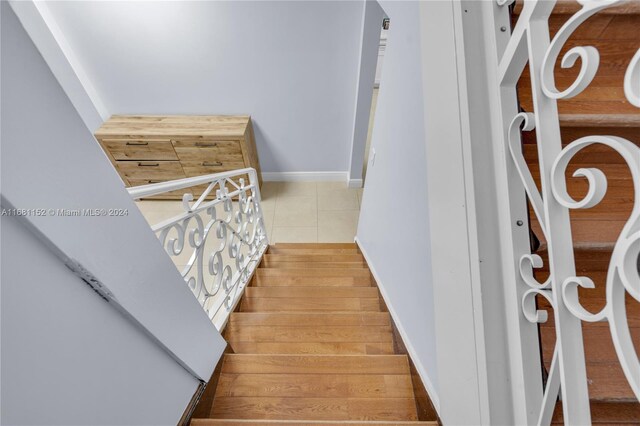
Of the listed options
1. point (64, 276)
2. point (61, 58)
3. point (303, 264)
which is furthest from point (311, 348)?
point (61, 58)

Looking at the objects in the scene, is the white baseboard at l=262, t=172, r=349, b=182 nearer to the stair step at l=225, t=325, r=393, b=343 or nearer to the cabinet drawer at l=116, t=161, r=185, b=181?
the cabinet drawer at l=116, t=161, r=185, b=181

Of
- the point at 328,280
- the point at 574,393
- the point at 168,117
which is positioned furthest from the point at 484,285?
the point at 168,117

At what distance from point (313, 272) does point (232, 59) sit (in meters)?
2.18

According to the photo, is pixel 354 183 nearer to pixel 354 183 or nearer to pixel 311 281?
pixel 354 183

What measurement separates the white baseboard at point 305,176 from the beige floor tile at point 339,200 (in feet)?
0.63

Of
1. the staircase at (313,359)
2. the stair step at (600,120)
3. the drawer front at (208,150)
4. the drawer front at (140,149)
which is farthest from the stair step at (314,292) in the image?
the drawer front at (140,149)

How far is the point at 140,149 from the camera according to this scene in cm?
335

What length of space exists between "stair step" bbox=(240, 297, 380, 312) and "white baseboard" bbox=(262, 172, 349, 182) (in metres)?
2.21

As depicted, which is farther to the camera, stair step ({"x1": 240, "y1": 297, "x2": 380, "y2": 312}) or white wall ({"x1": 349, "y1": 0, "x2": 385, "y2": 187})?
white wall ({"x1": 349, "y1": 0, "x2": 385, "y2": 187})

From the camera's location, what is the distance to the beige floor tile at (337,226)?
356cm

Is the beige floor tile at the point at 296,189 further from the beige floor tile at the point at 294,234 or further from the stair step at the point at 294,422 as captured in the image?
the stair step at the point at 294,422

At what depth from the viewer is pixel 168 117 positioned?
344 cm

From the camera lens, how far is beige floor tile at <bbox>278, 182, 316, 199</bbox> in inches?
158

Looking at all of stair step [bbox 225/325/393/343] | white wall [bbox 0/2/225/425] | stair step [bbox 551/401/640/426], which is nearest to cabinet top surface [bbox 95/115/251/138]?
stair step [bbox 225/325/393/343]
